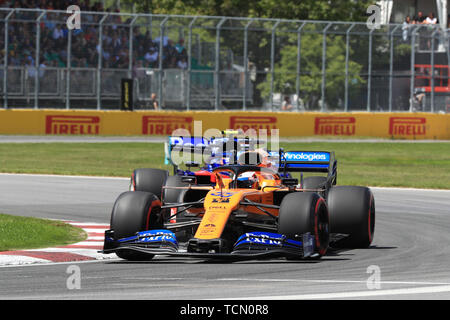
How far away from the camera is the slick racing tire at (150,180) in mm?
14328

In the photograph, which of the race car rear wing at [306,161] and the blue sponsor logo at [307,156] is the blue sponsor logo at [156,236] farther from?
the blue sponsor logo at [307,156]

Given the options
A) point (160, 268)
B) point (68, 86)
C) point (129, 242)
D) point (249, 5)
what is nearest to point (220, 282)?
point (160, 268)

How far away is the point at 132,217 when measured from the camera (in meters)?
11.1

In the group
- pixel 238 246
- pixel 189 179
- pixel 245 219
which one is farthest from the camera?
pixel 189 179

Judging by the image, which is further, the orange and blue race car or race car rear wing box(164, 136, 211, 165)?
race car rear wing box(164, 136, 211, 165)

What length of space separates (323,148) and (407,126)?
7837 mm

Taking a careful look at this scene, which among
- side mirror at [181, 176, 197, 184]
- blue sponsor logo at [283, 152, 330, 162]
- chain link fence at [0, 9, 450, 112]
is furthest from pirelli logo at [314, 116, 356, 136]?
side mirror at [181, 176, 197, 184]

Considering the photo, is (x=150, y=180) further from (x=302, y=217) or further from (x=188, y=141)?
(x=302, y=217)

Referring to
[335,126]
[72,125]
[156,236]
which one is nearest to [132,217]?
[156,236]

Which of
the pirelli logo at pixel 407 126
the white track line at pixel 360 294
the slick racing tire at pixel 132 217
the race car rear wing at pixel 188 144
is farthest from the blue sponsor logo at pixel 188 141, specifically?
the pirelli logo at pixel 407 126

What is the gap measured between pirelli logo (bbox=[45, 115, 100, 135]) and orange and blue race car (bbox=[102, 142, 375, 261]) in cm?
2336

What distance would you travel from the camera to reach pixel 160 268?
10.2 meters

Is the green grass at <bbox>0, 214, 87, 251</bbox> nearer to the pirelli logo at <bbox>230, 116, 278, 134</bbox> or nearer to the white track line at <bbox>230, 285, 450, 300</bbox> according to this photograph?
the white track line at <bbox>230, 285, 450, 300</bbox>

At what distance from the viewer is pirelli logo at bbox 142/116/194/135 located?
120 feet
